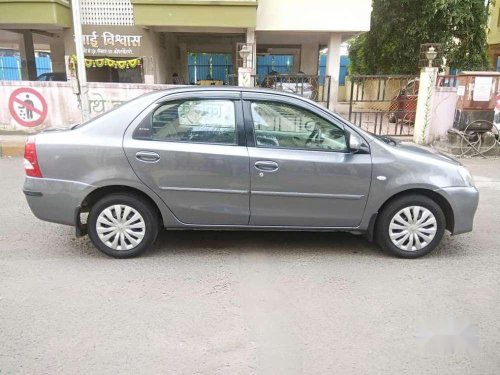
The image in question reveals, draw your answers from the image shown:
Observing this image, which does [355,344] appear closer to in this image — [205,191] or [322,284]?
[322,284]

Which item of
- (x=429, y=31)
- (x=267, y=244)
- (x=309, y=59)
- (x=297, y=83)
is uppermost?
(x=429, y=31)

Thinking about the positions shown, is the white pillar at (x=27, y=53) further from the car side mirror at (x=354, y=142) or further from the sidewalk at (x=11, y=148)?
the car side mirror at (x=354, y=142)

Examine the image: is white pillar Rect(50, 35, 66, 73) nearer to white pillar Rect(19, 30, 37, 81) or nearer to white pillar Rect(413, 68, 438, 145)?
white pillar Rect(19, 30, 37, 81)

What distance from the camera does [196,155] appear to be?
13.5 feet

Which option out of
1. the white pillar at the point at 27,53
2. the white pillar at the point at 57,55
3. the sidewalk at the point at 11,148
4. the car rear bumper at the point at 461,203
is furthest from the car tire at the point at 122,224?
the white pillar at the point at 57,55

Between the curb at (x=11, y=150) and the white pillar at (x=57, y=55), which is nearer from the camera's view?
the curb at (x=11, y=150)

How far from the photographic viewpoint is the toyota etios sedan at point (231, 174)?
4.12 metres

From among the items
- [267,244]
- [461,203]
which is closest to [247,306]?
[267,244]

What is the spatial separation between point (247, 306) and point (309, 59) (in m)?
17.2

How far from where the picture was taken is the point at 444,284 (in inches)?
155

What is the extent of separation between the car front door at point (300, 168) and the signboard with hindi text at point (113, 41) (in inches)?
456

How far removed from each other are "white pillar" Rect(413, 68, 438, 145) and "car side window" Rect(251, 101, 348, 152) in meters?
7.52

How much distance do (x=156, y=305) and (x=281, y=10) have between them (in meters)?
12.8

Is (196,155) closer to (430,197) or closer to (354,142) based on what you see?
(354,142)
